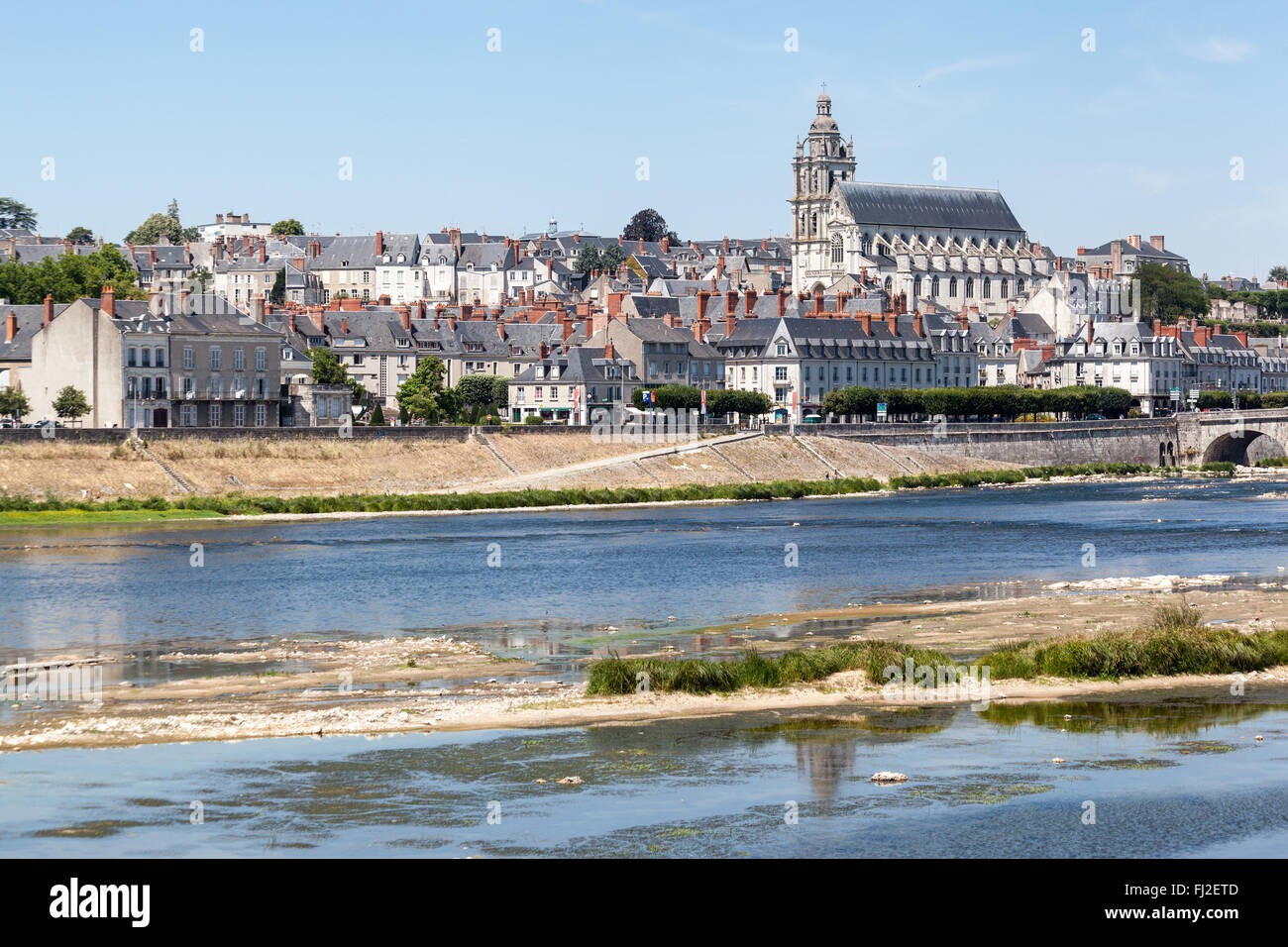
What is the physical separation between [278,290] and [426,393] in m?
67.2

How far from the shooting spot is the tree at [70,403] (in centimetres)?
8288

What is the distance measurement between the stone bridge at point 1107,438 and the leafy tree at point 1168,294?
5655 centimetres

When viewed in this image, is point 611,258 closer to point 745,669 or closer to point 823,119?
point 823,119

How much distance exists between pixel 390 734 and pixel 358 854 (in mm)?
7260

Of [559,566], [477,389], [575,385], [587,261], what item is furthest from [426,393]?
[587,261]

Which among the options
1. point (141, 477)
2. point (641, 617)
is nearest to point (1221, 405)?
point (141, 477)

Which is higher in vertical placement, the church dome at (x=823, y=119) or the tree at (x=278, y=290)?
the church dome at (x=823, y=119)

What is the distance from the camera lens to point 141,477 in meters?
75.7

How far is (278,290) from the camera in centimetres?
16438

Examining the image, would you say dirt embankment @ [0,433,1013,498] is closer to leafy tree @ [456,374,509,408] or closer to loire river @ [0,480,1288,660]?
loire river @ [0,480,1288,660]

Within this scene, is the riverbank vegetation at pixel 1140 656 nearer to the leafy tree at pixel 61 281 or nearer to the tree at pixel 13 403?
the tree at pixel 13 403

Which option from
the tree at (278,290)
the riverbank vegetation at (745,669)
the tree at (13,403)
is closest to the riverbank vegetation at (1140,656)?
the riverbank vegetation at (745,669)

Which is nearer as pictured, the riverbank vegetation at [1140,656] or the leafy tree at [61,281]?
the riverbank vegetation at [1140,656]
